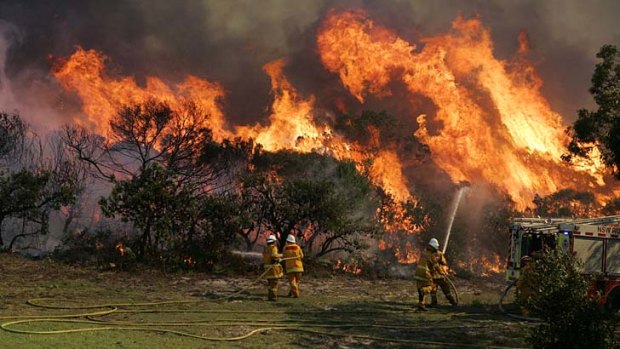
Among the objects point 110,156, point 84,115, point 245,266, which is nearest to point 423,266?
point 245,266

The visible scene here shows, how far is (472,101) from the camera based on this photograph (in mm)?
32969

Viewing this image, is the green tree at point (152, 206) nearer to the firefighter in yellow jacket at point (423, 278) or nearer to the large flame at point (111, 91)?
the large flame at point (111, 91)

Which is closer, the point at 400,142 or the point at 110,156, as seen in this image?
the point at 110,156

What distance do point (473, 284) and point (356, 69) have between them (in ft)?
58.1

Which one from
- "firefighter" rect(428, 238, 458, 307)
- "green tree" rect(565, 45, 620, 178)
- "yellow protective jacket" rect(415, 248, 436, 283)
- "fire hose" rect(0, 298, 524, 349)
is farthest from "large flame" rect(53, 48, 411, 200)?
"fire hose" rect(0, 298, 524, 349)

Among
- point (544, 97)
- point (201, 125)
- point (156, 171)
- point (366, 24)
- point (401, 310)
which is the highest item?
point (366, 24)

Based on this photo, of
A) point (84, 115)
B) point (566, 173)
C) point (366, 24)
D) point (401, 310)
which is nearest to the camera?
point (401, 310)

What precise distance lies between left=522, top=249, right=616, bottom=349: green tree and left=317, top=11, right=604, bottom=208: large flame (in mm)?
24622

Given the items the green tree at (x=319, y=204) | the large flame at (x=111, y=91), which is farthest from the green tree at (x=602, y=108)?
the large flame at (x=111, y=91)

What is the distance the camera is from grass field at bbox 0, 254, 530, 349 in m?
10.0

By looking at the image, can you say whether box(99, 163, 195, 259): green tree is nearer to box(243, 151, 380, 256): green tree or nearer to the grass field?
the grass field

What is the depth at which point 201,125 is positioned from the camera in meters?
29.3

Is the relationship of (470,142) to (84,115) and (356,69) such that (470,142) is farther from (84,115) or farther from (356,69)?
(84,115)

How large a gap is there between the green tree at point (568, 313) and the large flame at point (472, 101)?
24622 mm
